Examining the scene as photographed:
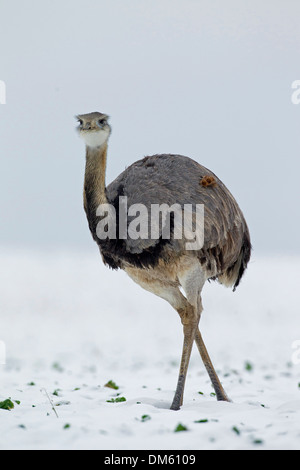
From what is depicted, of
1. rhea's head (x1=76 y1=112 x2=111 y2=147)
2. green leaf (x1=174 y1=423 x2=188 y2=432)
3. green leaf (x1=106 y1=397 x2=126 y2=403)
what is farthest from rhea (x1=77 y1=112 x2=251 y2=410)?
green leaf (x1=174 y1=423 x2=188 y2=432)

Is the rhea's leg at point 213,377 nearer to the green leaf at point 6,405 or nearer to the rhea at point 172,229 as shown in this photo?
the rhea at point 172,229

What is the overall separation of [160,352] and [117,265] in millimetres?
5824

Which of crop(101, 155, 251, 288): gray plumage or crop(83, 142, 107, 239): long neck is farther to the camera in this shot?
crop(83, 142, 107, 239): long neck

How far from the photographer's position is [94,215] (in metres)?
6.26

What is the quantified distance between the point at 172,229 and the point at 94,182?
0.79 metres

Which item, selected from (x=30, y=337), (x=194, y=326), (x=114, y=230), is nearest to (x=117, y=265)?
(x=114, y=230)

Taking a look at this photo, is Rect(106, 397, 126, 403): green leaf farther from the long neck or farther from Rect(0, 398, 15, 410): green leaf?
the long neck

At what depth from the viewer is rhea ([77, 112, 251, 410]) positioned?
20.0 feet

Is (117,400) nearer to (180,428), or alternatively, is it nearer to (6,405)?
(6,405)

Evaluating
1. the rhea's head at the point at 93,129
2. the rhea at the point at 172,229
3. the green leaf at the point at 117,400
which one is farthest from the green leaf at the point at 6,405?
the rhea's head at the point at 93,129

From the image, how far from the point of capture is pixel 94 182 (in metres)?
6.29
